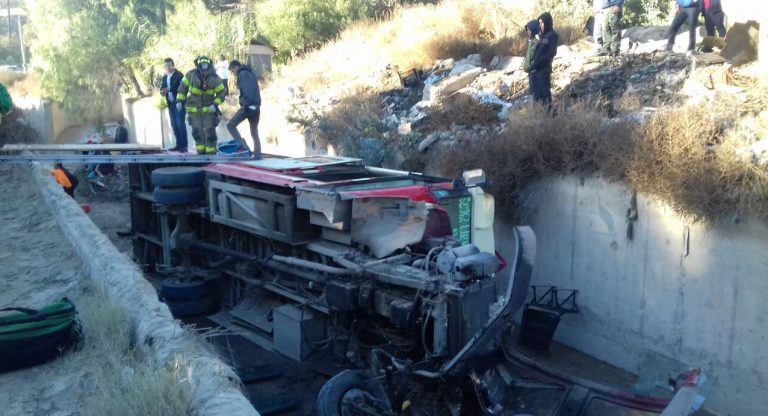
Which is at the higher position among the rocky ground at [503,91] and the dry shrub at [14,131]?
the rocky ground at [503,91]

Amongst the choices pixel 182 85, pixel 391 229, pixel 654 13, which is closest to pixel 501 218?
pixel 391 229

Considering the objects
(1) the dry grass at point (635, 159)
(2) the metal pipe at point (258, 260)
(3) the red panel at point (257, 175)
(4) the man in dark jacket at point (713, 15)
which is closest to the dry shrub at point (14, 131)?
(2) the metal pipe at point (258, 260)

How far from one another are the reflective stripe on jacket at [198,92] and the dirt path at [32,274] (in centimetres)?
266

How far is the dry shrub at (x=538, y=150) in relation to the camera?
26.1 ft

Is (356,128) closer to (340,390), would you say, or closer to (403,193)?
(403,193)

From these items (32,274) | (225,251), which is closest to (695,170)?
(225,251)

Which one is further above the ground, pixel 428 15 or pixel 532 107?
pixel 428 15

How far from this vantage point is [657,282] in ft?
23.5

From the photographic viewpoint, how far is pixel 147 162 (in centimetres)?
896

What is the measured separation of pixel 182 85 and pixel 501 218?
5.50 m

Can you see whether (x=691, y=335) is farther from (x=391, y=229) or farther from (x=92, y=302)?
(x=92, y=302)

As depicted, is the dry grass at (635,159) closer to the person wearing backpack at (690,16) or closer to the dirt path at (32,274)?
the person wearing backpack at (690,16)

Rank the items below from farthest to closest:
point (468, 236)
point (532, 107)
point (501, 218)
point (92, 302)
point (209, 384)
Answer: point (532, 107) < point (501, 218) < point (468, 236) < point (92, 302) < point (209, 384)

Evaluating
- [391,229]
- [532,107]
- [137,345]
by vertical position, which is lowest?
[137,345]
